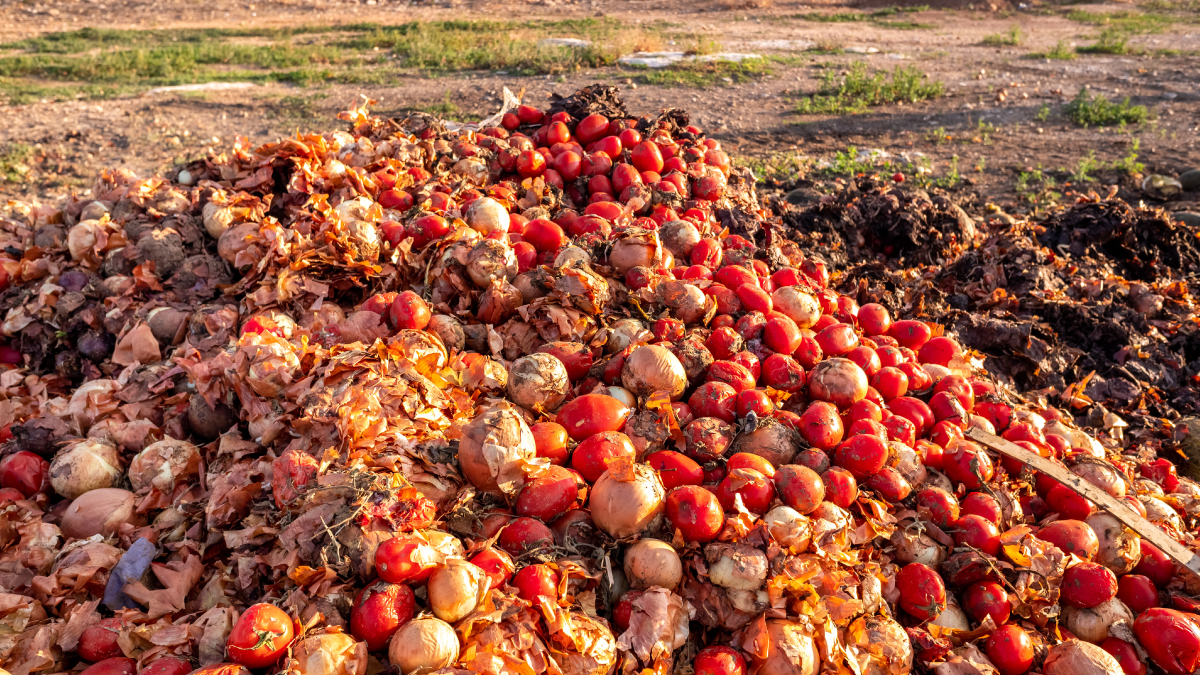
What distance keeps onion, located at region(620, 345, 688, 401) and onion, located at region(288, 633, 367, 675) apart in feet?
5.04

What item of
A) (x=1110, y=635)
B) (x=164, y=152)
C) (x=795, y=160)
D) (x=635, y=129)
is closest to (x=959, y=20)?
(x=795, y=160)

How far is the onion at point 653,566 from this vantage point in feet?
8.23

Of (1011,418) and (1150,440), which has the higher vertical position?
(1011,418)

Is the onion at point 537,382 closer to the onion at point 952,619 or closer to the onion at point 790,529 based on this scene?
the onion at point 790,529

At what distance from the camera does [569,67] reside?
13992 millimetres

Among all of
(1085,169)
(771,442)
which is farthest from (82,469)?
(1085,169)

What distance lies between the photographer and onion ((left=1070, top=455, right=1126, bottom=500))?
328cm

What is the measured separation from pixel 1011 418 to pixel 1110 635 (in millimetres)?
1156

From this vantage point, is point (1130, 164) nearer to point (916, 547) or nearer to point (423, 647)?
point (916, 547)

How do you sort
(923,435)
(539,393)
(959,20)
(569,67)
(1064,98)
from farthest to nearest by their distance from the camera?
(959,20), (569,67), (1064,98), (923,435), (539,393)

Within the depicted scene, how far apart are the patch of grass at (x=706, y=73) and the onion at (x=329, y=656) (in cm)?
1247

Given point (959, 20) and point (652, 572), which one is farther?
point (959, 20)

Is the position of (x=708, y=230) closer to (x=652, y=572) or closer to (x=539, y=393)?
(x=539, y=393)

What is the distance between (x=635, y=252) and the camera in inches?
153
